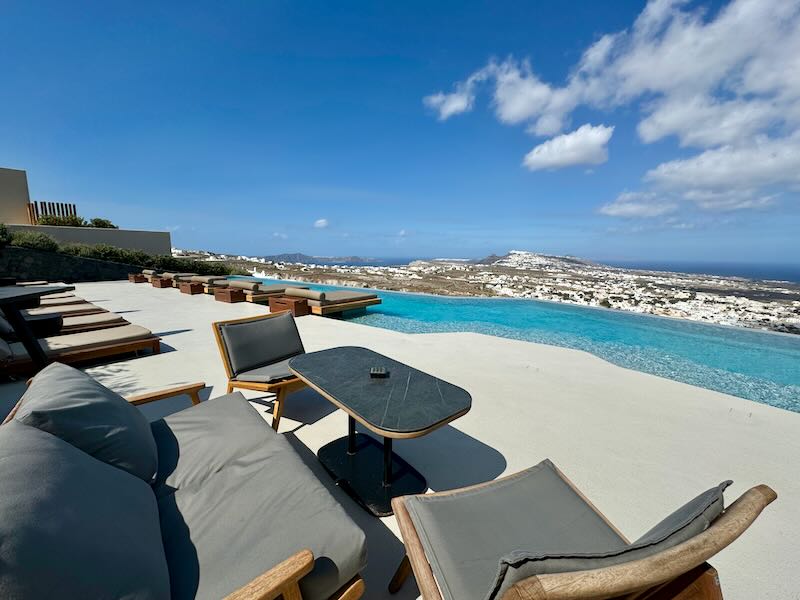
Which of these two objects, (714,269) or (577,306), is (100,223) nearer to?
(577,306)

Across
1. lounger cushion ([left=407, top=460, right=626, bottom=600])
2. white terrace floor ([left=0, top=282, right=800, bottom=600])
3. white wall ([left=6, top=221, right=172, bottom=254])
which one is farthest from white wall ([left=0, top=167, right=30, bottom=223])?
lounger cushion ([left=407, top=460, right=626, bottom=600])

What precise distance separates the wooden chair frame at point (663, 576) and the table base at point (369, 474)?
4.41 feet

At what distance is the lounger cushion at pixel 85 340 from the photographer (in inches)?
131

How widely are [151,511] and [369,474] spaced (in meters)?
1.13

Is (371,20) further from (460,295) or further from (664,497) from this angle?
(664,497)

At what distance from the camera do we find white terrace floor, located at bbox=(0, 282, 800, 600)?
1639 mm

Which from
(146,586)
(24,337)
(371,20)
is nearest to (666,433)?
(146,586)

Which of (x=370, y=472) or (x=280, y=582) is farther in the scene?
(x=370, y=472)

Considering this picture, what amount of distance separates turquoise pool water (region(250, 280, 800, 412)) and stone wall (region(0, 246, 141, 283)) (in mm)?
11251

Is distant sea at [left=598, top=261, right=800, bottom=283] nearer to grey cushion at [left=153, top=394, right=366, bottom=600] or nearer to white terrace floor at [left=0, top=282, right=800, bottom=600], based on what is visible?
white terrace floor at [left=0, top=282, right=800, bottom=600]

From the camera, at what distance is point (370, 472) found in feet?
6.39

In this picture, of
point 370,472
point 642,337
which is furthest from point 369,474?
point 642,337

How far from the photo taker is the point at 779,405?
3.92 m

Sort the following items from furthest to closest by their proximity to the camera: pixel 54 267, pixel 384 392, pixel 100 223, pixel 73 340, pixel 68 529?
1. pixel 100 223
2. pixel 54 267
3. pixel 73 340
4. pixel 384 392
5. pixel 68 529
